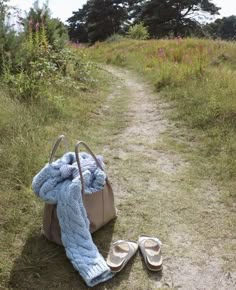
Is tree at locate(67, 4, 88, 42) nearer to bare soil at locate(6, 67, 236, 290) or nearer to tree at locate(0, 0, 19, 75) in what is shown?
tree at locate(0, 0, 19, 75)

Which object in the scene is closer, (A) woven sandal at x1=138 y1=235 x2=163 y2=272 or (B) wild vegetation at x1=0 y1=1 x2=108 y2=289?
(A) woven sandal at x1=138 y1=235 x2=163 y2=272

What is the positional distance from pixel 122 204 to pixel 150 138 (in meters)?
1.63

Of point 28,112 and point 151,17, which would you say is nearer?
point 28,112

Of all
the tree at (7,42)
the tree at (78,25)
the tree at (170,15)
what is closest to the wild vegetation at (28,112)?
the tree at (7,42)

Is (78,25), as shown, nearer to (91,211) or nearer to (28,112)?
(28,112)

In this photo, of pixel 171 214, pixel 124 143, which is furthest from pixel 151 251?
pixel 124 143

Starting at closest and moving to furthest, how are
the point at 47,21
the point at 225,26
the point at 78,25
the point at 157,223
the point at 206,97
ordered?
the point at 157,223 < the point at 206,97 < the point at 47,21 < the point at 225,26 < the point at 78,25

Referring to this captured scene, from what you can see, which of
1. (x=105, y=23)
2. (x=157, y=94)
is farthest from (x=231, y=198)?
(x=105, y=23)

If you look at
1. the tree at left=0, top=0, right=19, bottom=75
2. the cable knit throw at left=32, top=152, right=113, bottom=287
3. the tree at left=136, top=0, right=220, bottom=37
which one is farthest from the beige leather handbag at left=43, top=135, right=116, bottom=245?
the tree at left=136, top=0, right=220, bottom=37

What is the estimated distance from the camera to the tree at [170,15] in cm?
2606

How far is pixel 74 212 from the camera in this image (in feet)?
7.42

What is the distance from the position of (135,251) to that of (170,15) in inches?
1033

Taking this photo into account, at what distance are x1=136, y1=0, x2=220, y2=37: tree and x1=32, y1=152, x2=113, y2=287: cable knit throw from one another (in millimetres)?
24600

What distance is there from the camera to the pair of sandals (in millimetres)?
2270
